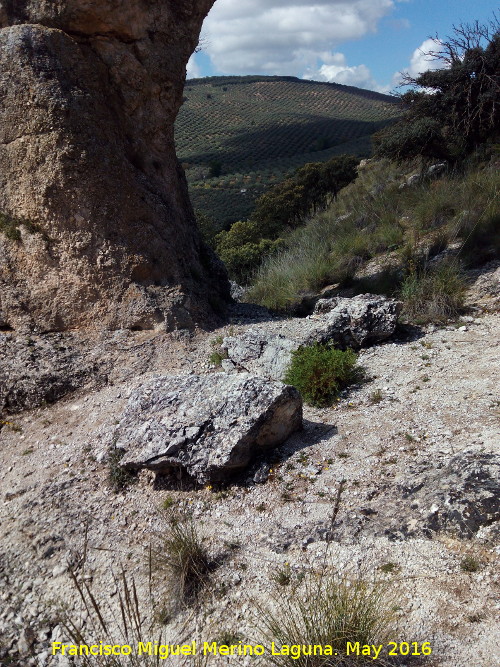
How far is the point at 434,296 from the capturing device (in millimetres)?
6148

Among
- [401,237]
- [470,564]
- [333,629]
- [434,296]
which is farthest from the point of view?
[401,237]

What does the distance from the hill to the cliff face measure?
23.6 meters

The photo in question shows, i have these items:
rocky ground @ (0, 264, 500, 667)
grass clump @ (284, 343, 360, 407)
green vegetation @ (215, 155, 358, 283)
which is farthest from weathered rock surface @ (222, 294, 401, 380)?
green vegetation @ (215, 155, 358, 283)

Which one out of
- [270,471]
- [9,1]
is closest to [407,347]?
[270,471]

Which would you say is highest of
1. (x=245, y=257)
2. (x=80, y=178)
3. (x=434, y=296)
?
(x=80, y=178)

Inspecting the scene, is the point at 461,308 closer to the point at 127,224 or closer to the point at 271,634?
the point at 127,224

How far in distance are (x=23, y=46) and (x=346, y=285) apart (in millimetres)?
5092

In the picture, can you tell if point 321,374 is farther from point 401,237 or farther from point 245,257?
point 245,257

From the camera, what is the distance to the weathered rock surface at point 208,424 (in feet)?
12.3

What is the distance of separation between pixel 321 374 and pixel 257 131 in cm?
5585

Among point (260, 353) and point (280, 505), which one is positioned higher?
point (260, 353)

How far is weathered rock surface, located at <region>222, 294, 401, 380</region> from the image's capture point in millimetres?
5281

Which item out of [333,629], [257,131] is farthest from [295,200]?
[257,131]

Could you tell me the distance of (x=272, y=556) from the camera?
10.2 feet
